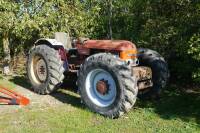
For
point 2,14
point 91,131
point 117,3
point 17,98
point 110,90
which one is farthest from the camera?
point 117,3

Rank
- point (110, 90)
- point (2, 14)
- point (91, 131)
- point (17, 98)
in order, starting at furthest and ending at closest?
point (2, 14), point (17, 98), point (110, 90), point (91, 131)

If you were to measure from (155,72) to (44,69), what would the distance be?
2784 millimetres

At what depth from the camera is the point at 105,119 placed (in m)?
7.55

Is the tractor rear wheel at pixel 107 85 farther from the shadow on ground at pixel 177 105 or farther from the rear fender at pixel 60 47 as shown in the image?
the rear fender at pixel 60 47

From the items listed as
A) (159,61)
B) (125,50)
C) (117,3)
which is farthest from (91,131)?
(117,3)

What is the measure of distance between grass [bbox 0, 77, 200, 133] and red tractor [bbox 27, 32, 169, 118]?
1.01 feet

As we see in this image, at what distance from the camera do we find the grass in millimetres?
7027

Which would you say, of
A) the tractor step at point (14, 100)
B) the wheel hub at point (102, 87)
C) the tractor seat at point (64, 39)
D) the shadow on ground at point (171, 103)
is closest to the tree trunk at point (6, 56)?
the shadow on ground at point (171, 103)

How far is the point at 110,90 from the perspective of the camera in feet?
25.9

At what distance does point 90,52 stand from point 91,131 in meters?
2.56

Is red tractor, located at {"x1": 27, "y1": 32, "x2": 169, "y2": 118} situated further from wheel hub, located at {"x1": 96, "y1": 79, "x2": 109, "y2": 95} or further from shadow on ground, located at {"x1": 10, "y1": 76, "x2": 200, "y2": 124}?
shadow on ground, located at {"x1": 10, "y1": 76, "x2": 200, "y2": 124}

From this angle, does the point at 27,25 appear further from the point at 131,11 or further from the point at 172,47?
the point at 172,47

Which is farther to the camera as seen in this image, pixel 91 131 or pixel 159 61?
pixel 159 61

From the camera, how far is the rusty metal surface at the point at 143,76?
8.31 meters
